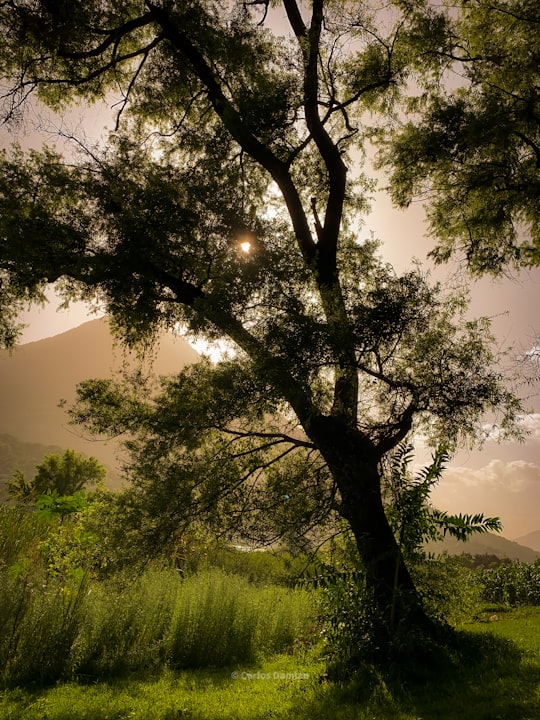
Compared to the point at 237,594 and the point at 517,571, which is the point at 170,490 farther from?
the point at 517,571

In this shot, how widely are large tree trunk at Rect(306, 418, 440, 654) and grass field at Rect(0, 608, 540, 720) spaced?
74 cm

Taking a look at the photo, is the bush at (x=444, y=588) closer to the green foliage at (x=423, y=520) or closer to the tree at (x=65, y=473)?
the green foliage at (x=423, y=520)

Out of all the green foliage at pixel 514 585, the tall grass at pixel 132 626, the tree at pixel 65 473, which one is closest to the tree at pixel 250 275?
the tall grass at pixel 132 626

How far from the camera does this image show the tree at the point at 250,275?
6367mm

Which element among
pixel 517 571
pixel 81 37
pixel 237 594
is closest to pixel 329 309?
pixel 237 594

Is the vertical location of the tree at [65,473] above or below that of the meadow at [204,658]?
above

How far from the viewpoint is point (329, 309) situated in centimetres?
650

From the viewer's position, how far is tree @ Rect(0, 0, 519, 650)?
637 centimetres

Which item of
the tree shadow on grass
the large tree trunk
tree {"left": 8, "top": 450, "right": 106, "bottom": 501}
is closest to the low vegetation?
the tree shadow on grass

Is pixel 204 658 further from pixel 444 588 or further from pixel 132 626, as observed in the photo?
pixel 444 588

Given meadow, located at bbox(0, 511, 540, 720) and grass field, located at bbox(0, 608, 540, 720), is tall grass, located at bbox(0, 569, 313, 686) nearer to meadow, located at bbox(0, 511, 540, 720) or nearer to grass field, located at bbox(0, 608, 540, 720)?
meadow, located at bbox(0, 511, 540, 720)

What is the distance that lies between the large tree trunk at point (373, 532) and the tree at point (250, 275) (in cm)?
3

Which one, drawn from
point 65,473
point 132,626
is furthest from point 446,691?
point 65,473

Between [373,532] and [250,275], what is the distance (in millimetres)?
4310
